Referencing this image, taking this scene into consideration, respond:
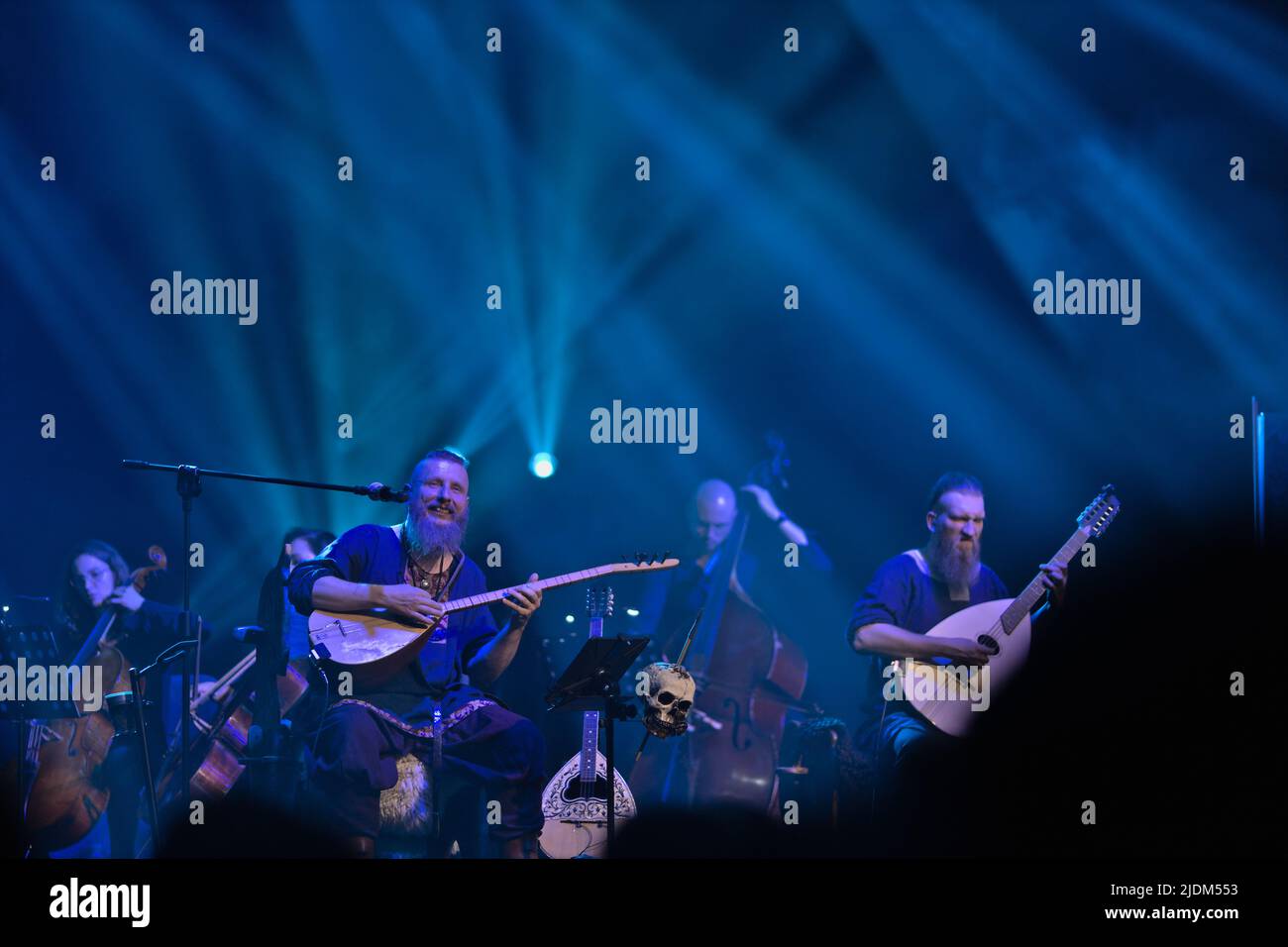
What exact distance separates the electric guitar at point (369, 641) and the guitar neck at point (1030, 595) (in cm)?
257

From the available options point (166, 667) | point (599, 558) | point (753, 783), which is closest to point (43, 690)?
point (166, 667)

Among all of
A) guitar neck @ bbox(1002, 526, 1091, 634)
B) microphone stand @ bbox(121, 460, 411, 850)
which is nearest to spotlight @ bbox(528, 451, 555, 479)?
microphone stand @ bbox(121, 460, 411, 850)

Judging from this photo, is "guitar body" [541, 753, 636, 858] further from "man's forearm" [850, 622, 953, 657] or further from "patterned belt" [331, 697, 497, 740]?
"man's forearm" [850, 622, 953, 657]

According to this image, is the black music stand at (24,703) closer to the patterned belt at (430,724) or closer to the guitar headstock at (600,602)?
the patterned belt at (430,724)

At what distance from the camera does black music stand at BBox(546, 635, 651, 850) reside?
611 cm

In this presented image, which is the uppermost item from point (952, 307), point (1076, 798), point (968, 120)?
point (968, 120)

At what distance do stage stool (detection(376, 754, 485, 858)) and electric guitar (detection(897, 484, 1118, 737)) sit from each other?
2.31 metres

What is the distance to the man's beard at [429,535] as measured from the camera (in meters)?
6.89

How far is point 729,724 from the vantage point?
7.01 m

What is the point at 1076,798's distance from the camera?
23.4 ft

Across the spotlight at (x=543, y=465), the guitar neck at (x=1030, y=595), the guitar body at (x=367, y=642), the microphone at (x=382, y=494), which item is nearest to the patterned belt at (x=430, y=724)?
the guitar body at (x=367, y=642)

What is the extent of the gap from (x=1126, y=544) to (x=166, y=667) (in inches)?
205

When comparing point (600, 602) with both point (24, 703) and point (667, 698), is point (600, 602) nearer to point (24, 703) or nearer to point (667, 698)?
point (667, 698)
